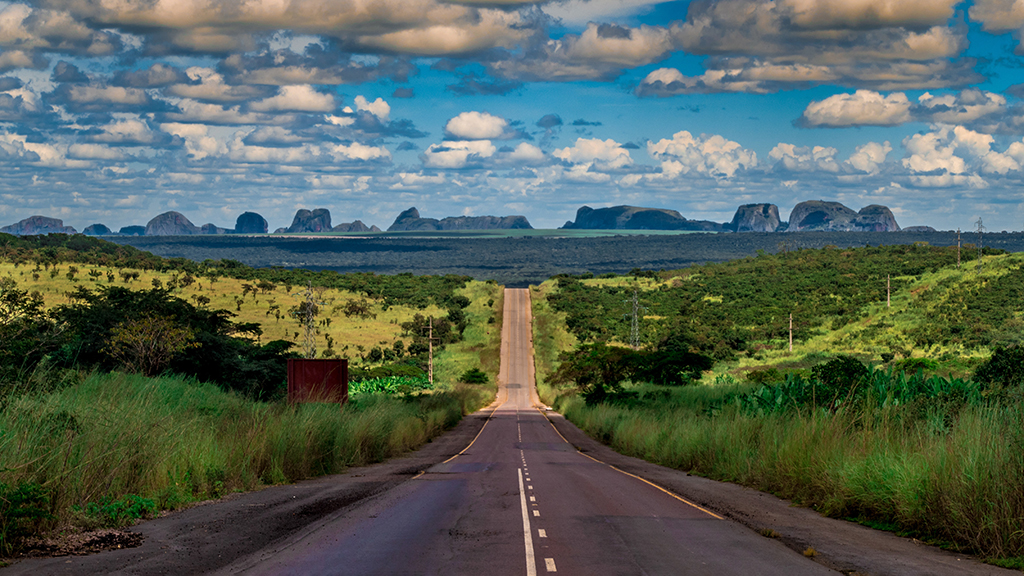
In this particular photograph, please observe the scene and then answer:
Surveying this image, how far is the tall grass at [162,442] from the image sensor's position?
39.5 ft

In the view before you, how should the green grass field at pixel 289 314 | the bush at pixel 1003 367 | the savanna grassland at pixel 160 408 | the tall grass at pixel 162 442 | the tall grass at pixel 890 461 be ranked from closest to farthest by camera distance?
the tall grass at pixel 890 461 → the tall grass at pixel 162 442 → the savanna grassland at pixel 160 408 → the bush at pixel 1003 367 → the green grass field at pixel 289 314

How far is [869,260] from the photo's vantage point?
150000 millimetres

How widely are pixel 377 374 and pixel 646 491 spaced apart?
60394mm

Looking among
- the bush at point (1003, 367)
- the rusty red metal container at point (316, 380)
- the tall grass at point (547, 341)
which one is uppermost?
the bush at point (1003, 367)

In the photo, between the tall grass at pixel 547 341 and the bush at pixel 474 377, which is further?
the bush at pixel 474 377

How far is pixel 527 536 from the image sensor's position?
12766 mm

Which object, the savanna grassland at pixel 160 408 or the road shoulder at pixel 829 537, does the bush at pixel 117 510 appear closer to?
the savanna grassland at pixel 160 408

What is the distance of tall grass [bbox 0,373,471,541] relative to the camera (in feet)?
39.5

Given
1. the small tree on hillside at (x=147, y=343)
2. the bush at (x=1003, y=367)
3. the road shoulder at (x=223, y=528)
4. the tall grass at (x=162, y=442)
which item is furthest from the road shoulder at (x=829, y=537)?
the small tree on hillside at (x=147, y=343)

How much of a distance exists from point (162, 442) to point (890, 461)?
13.4 meters

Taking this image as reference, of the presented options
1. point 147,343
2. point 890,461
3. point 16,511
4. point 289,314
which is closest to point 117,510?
point 16,511

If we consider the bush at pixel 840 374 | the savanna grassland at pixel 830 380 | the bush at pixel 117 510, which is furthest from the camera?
the bush at pixel 840 374

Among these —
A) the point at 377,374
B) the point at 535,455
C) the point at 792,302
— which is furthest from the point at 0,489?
the point at 792,302

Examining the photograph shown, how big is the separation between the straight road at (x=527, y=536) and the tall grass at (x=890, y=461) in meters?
2.49
